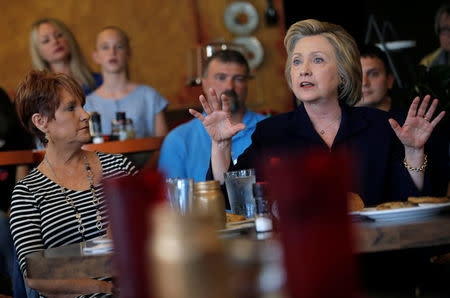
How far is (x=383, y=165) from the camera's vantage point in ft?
6.77

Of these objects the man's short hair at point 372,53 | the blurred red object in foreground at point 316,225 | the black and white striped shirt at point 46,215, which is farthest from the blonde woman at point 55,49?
the blurred red object in foreground at point 316,225

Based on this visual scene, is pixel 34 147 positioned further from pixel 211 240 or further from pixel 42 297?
pixel 211 240

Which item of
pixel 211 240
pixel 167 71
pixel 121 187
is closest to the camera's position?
pixel 211 240

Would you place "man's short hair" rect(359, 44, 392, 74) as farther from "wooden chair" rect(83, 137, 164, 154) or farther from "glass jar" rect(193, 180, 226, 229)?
"glass jar" rect(193, 180, 226, 229)

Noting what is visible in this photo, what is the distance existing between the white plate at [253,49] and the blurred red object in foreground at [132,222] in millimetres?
6169

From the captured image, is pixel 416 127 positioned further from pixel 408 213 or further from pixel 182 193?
pixel 182 193

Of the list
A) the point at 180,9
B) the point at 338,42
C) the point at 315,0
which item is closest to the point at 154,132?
the point at 338,42

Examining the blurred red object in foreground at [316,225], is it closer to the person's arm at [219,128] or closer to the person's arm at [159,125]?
the person's arm at [219,128]

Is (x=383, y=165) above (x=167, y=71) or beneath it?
beneath

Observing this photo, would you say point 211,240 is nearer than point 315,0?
Yes

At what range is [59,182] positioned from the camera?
7.09 ft

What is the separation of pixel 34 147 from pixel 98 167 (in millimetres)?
1770

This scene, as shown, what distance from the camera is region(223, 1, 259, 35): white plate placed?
267 inches

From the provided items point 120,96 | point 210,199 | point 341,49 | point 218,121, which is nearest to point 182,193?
point 210,199
